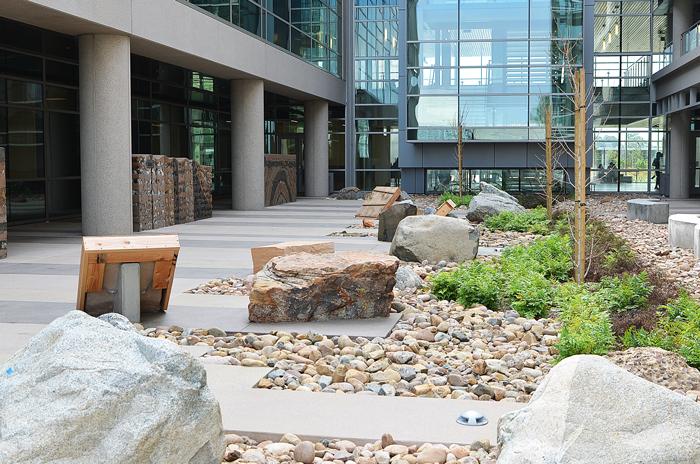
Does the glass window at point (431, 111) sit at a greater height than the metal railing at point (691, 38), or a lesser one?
lesser

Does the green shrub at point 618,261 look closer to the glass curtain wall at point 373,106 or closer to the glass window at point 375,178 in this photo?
the glass window at point 375,178

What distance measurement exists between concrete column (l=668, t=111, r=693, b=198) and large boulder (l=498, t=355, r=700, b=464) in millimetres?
36131

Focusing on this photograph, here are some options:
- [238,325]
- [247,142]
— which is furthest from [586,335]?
[247,142]

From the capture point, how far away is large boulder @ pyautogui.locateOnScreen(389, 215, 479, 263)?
1449 centimetres

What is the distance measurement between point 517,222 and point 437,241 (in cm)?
740

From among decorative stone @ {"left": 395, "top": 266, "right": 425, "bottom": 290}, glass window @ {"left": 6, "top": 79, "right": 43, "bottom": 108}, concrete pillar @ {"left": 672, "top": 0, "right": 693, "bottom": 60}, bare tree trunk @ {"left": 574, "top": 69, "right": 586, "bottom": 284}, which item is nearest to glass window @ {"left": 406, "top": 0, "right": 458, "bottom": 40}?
concrete pillar @ {"left": 672, "top": 0, "right": 693, "bottom": 60}

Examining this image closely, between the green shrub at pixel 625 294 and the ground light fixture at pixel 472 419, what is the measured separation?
4312 mm

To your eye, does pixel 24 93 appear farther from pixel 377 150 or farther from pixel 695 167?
pixel 695 167

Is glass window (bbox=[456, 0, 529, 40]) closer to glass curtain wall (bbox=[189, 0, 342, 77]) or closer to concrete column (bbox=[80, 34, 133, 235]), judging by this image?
glass curtain wall (bbox=[189, 0, 342, 77])

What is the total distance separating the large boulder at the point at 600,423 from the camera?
12.3 feet

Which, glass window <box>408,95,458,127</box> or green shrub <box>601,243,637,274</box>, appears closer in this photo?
green shrub <box>601,243,637,274</box>

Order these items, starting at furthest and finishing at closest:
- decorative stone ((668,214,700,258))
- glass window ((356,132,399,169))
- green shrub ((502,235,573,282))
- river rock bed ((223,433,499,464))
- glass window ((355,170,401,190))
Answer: glass window ((356,132,399,169)) → glass window ((355,170,401,190)) → decorative stone ((668,214,700,258)) → green shrub ((502,235,573,282)) → river rock bed ((223,433,499,464))

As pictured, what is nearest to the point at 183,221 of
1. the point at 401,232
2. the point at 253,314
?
the point at 401,232

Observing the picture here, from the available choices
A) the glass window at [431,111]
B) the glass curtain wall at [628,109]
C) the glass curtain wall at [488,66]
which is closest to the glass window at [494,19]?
the glass curtain wall at [488,66]
